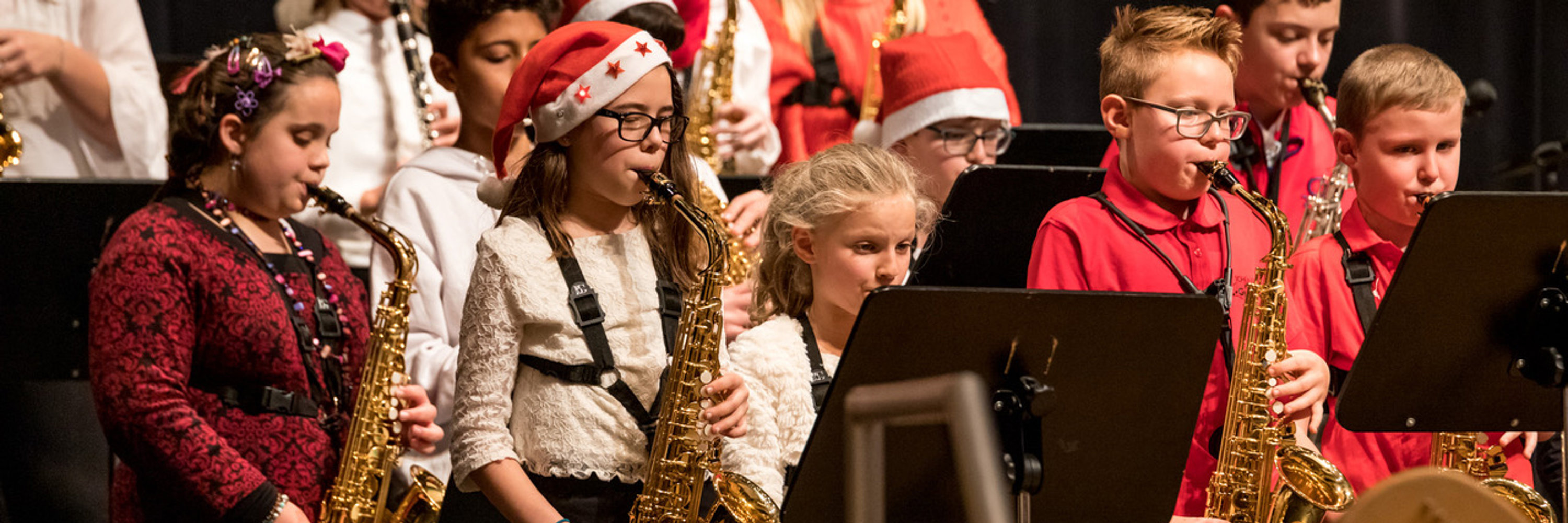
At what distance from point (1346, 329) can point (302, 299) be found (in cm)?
199

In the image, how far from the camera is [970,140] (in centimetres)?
365

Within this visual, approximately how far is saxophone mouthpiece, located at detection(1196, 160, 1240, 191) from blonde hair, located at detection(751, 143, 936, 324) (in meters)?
0.48

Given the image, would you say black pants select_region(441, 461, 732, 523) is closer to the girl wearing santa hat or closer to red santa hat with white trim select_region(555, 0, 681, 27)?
the girl wearing santa hat

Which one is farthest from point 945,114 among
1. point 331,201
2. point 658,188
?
point 331,201

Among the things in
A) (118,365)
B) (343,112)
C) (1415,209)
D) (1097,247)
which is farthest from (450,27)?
(1415,209)

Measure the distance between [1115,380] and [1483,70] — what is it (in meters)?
4.11

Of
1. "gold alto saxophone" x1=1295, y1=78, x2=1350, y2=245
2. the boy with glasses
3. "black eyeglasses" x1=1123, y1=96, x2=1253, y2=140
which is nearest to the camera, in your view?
"black eyeglasses" x1=1123, y1=96, x2=1253, y2=140

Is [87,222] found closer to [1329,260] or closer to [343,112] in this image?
[343,112]

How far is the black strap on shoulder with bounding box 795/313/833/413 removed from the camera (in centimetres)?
242

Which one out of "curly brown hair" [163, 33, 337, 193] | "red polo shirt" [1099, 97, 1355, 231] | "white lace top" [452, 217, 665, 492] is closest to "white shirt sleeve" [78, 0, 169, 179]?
"curly brown hair" [163, 33, 337, 193]

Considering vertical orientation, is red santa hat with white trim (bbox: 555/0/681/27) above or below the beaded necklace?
above

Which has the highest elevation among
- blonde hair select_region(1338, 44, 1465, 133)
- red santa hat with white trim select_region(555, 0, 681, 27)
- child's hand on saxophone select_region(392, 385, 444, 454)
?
red santa hat with white trim select_region(555, 0, 681, 27)

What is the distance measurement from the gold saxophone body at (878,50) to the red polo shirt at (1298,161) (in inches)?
44.8

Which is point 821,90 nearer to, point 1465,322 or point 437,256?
point 437,256
